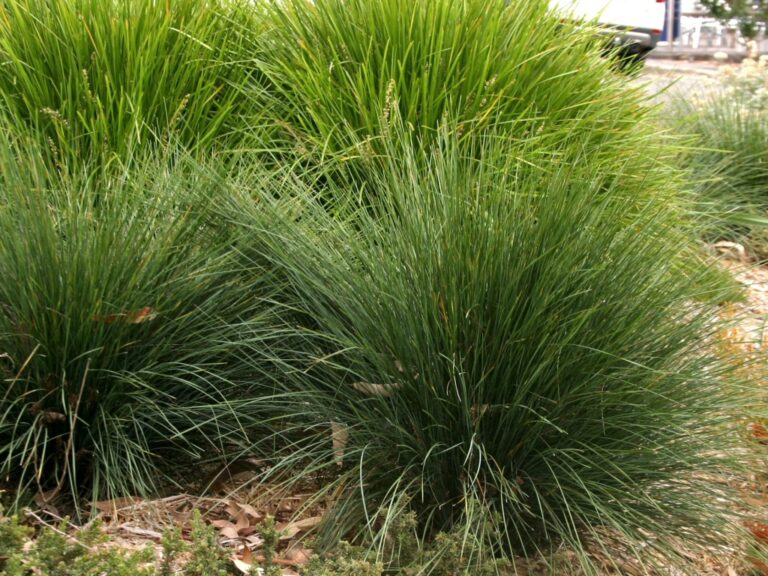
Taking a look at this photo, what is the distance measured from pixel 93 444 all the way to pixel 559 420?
1388mm

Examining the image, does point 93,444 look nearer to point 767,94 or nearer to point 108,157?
point 108,157

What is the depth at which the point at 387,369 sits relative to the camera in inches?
116

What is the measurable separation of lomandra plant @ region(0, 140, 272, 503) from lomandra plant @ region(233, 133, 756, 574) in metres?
0.35

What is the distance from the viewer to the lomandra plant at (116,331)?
2.96m

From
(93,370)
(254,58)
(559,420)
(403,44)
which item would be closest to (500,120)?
(403,44)

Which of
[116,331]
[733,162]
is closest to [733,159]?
[733,162]

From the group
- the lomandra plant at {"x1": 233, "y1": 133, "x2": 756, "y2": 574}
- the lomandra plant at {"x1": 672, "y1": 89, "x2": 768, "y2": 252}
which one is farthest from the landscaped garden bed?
the lomandra plant at {"x1": 672, "y1": 89, "x2": 768, "y2": 252}

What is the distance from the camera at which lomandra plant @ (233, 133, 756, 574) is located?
284 cm

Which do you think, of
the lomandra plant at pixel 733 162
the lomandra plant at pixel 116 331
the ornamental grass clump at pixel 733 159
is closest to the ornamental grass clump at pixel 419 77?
the lomandra plant at pixel 116 331

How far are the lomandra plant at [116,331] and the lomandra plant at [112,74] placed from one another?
0.50m

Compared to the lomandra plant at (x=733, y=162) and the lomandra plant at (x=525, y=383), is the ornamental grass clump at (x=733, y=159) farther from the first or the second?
the lomandra plant at (x=525, y=383)

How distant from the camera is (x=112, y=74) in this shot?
398 centimetres

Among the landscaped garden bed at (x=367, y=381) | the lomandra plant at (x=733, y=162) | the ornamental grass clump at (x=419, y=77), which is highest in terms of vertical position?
the ornamental grass clump at (x=419, y=77)

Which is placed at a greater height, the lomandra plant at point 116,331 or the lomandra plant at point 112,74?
the lomandra plant at point 112,74
